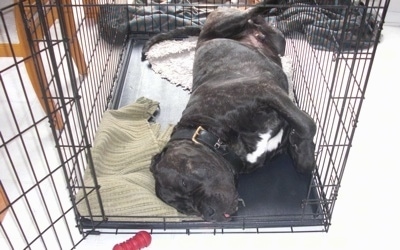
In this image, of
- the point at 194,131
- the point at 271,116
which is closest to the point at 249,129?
the point at 271,116

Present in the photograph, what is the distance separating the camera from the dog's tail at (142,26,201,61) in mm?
3459

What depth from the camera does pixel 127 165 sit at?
2.32 meters

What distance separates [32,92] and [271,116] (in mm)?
1772

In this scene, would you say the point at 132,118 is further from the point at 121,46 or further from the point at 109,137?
the point at 121,46

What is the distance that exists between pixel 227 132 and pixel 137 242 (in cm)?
65

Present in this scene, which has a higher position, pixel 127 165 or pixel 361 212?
pixel 127 165

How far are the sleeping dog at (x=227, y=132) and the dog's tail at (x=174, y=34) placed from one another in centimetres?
75

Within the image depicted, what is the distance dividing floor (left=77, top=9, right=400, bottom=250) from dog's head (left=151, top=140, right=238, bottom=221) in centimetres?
22

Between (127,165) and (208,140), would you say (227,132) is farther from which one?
(127,165)

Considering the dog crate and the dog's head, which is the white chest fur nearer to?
the dog crate

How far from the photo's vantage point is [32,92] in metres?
3.12

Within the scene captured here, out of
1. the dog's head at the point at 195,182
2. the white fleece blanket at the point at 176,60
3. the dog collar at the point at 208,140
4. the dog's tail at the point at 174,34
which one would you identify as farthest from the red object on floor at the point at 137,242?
the dog's tail at the point at 174,34

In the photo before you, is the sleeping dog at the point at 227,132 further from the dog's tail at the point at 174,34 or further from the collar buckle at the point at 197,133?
the dog's tail at the point at 174,34

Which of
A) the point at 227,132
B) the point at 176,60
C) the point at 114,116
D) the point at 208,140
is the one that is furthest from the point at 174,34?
the point at 208,140
